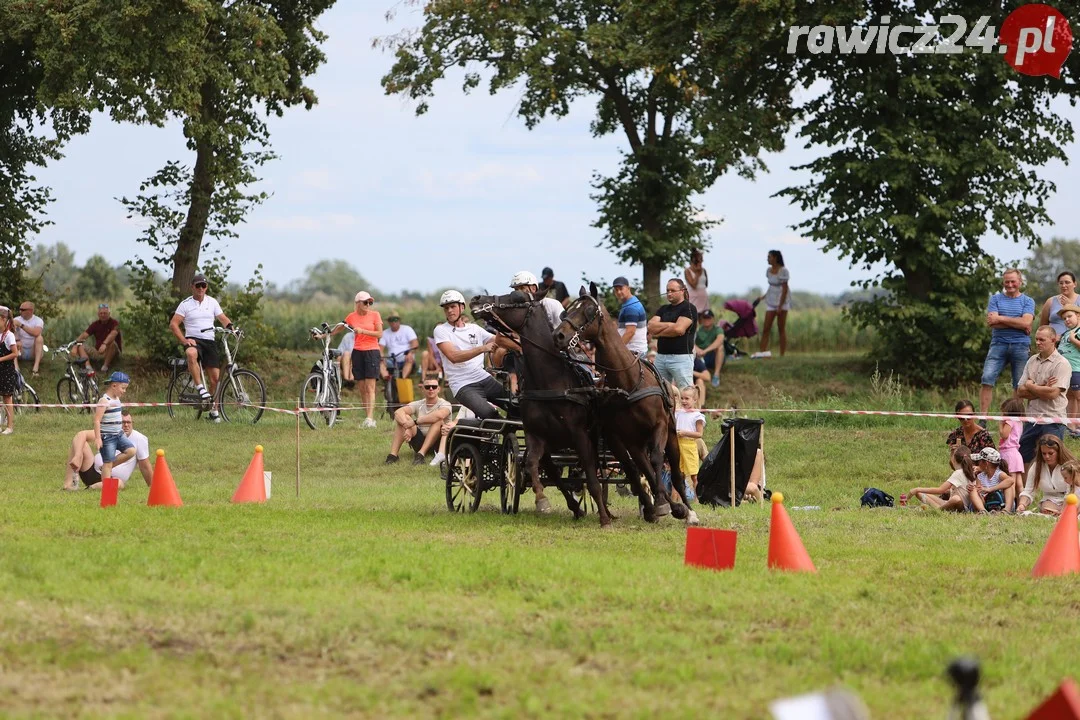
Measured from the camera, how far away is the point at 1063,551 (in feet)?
33.6

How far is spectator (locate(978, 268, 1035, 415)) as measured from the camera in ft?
62.3

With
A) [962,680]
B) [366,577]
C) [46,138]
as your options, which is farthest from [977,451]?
[46,138]

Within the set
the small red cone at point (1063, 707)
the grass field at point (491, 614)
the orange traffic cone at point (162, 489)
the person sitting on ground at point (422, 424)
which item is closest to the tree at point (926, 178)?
the person sitting on ground at point (422, 424)

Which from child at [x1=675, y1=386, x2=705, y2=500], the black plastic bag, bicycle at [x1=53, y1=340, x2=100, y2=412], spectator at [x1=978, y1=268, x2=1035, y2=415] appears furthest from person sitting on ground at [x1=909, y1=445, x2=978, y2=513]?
bicycle at [x1=53, y1=340, x2=100, y2=412]

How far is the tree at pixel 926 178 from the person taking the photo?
86.3ft

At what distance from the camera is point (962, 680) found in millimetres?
3801

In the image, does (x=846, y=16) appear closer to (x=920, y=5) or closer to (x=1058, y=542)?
(x=920, y=5)

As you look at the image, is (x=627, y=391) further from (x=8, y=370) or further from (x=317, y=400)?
(x=8, y=370)

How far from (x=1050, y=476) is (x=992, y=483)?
76 centimetres

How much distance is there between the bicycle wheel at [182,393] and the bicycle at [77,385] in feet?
7.46

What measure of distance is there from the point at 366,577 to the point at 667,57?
20.5m

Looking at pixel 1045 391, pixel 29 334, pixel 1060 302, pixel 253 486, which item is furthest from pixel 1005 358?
pixel 29 334

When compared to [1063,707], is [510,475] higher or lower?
lower

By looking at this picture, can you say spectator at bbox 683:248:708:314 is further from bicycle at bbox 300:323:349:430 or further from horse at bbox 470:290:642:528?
horse at bbox 470:290:642:528
